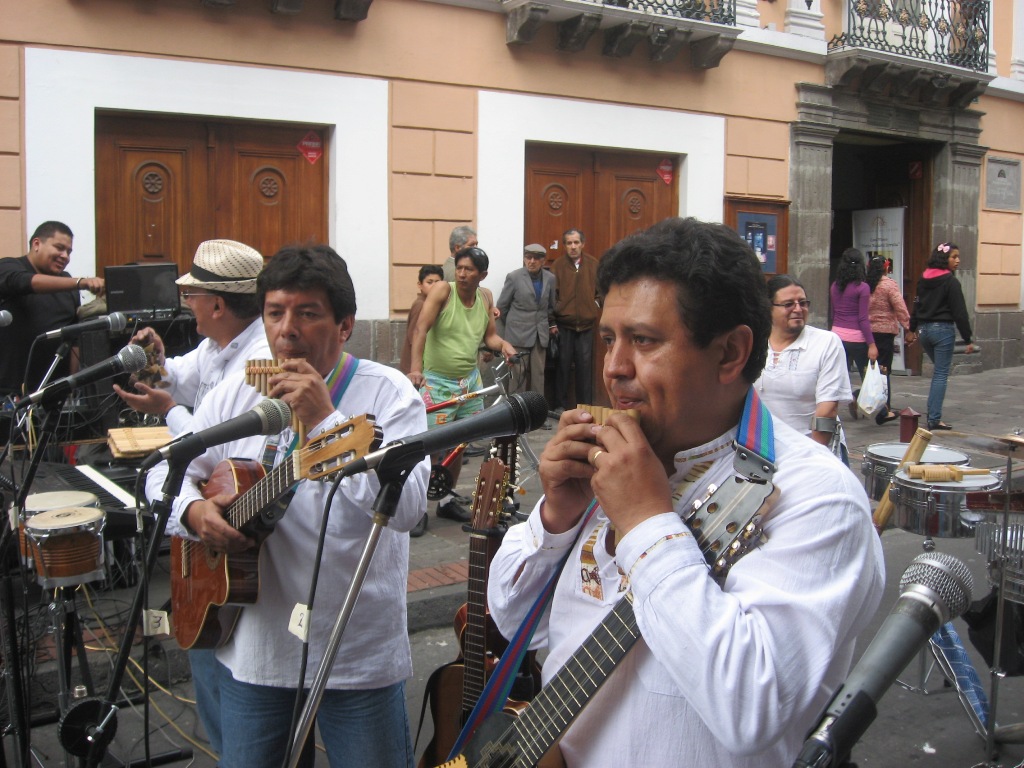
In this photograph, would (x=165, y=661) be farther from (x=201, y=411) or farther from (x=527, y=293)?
(x=527, y=293)

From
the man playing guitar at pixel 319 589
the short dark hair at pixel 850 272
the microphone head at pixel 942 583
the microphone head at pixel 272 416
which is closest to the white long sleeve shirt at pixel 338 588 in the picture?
the man playing guitar at pixel 319 589

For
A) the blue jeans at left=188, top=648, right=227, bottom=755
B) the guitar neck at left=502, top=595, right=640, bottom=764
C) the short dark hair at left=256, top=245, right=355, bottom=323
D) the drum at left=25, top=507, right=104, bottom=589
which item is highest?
the short dark hair at left=256, top=245, right=355, bottom=323

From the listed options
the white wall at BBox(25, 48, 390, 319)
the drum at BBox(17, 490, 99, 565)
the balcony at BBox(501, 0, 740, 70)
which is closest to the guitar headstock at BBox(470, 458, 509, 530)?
the drum at BBox(17, 490, 99, 565)

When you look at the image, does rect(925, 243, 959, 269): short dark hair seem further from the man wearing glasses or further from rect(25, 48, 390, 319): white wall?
the man wearing glasses

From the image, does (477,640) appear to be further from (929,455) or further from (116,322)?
(929,455)

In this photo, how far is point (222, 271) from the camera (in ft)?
12.2

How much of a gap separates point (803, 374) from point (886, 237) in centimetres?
1211

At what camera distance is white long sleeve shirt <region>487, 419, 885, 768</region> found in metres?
1.44

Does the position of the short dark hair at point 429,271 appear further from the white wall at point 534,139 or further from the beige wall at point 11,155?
the beige wall at point 11,155

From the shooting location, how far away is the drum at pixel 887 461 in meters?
4.31

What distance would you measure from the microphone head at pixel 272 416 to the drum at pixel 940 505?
103 inches

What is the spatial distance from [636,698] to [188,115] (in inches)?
347

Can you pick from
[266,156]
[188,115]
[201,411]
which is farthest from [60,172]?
[201,411]

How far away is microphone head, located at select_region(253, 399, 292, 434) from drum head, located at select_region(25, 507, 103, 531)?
5.52ft
